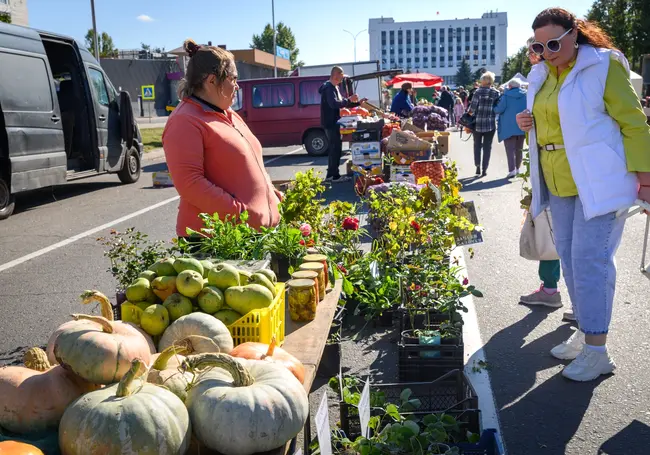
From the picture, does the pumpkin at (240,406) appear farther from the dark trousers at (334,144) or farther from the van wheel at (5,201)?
the dark trousers at (334,144)

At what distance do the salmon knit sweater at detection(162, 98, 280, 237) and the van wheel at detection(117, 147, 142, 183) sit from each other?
11.0 metres

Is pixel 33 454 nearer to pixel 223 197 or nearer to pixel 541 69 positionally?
pixel 223 197

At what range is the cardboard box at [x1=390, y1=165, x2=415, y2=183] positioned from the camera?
10.2m

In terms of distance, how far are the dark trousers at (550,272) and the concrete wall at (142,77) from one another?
51866 mm

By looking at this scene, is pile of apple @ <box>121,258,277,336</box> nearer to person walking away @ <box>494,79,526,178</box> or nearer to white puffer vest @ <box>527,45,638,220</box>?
white puffer vest @ <box>527,45,638,220</box>

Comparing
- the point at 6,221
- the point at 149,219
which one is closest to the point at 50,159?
the point at 6,221

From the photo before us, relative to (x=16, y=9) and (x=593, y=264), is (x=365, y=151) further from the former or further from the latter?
(x=16, y=9)

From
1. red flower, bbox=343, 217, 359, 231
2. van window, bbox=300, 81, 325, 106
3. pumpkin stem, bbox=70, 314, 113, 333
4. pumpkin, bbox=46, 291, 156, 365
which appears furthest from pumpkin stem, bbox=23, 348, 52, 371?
van window, bbox=300, 81, 325, 106

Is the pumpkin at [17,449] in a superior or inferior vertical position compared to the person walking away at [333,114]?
inferior

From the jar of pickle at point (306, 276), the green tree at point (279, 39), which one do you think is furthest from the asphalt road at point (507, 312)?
the green tree at point (279, 39)

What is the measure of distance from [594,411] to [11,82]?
9292mm

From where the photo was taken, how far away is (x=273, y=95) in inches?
795

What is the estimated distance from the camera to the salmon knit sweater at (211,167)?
3.70 meters

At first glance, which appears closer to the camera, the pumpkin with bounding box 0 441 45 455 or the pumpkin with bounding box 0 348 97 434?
the pumpkin with bounding box 0 441 45 455
